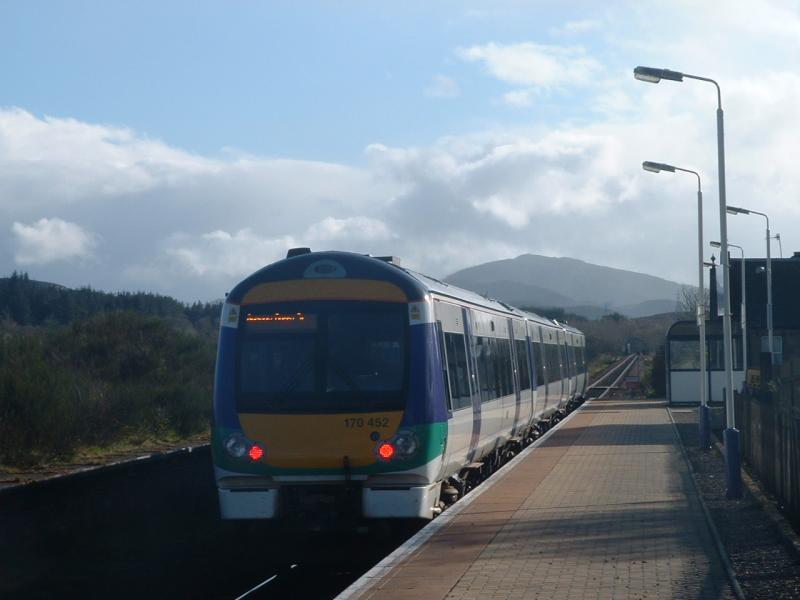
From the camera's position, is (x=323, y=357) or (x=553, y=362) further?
(x=553, y=362)

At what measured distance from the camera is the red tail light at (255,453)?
39.7ft

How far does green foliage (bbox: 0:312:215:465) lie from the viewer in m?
24.2

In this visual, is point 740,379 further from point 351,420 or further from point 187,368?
point 351,420

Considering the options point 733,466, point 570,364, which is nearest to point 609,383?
point 570,364

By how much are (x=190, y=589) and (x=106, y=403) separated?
20.1 metres

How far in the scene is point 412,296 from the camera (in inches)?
494

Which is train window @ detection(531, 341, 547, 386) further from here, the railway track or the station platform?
the railway track

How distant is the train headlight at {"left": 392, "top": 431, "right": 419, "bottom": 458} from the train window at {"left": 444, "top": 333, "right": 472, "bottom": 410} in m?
1.58

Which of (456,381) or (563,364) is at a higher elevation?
(563,364)

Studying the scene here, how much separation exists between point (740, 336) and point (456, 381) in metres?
27.9

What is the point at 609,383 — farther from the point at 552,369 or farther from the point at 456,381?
the point at 456,381

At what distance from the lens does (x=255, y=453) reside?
12.1 meters

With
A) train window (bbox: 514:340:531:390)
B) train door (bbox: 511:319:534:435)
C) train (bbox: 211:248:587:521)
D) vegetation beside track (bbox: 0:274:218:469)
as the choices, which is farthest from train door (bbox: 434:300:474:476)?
vegetation beside track (bbox: 0:274:218:469)

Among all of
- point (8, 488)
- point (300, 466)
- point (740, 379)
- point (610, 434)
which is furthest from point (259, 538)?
point (740, 379)
